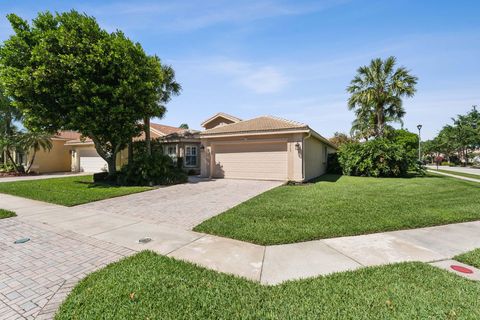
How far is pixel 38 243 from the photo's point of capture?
4465 mm

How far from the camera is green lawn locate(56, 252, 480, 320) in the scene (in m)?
2.40

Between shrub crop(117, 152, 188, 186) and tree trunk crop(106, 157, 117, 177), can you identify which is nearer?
shrub crop(117, 152, 188, 186)

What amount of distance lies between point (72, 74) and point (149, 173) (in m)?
5.67

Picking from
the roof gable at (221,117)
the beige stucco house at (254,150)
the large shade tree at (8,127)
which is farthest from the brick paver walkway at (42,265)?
the large shade tree at (8,127)

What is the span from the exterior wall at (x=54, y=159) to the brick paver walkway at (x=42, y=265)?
20.6m

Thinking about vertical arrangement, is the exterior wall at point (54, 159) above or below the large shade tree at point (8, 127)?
below

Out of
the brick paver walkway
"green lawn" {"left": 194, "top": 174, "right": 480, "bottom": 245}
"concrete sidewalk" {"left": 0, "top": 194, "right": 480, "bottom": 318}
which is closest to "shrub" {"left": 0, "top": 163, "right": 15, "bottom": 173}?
"concrete sidewalk" {"left": 0, "top": 194, "right": 480, "bottom": 318}

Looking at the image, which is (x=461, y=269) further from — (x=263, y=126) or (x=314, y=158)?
(x=314, y=158)

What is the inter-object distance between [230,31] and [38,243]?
29.1ft

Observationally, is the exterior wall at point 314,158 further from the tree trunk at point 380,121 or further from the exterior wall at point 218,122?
the exterior wall at point 218,122

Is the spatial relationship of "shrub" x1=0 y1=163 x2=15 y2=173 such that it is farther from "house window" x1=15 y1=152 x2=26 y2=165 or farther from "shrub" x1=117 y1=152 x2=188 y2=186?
"shrub" x1=117 y1=152 x2=188 y2=186

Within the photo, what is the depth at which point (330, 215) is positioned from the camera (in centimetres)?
615

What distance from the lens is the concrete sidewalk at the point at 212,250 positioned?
3.33 m

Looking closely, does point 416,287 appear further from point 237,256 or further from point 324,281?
point 237,256
